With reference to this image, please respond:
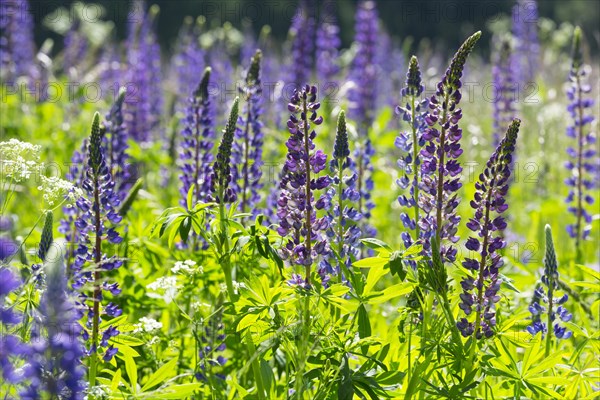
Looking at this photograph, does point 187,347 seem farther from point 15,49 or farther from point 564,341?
point 15,49

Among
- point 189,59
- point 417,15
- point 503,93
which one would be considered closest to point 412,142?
point 503,93

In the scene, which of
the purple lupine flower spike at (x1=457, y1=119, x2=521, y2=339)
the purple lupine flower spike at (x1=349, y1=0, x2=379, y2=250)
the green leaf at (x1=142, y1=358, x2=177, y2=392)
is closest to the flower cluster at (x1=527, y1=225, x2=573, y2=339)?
the purple lupine flower spike at (x1=457, y1=119, x2=521, y2=339)

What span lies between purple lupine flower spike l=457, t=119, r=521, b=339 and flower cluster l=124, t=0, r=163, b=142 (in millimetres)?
4767

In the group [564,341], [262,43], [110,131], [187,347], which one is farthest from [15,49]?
[564,341]

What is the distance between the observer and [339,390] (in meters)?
2.45

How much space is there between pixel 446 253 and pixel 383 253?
0.94 feet

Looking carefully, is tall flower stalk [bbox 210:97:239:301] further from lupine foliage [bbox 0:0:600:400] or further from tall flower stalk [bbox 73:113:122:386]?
tall flower stalk [bbox 73:113:122:386]

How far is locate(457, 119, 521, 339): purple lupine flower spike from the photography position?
8.63 feet

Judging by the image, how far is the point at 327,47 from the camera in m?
8.31

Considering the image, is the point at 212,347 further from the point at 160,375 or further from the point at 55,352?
the point at 55,352

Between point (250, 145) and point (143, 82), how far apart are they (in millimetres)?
4221

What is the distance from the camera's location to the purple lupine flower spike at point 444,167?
2.74 m

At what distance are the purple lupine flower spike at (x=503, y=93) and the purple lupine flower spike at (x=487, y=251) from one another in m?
4.15

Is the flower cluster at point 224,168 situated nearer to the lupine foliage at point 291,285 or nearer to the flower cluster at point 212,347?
the lupine foliage at point 291,285
